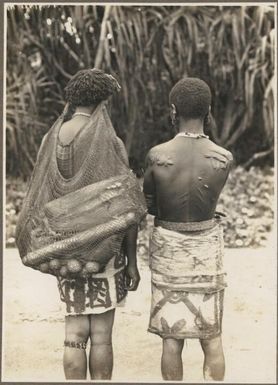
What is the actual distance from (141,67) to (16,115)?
142cm

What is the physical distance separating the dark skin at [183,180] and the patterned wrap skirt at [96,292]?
0.35 metres

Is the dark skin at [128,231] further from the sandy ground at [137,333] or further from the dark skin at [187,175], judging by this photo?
the sandy ground at [137,333]

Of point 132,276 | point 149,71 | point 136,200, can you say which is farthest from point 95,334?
point 149,71

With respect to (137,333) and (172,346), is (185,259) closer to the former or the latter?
(172,346)

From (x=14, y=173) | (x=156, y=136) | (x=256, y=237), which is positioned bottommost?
(x=256, y=237)

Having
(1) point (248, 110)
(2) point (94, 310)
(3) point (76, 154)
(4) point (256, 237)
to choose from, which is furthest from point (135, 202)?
(1) point (248, 110)

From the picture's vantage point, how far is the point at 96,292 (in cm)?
320

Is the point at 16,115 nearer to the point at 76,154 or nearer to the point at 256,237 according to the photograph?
the point at 256,237

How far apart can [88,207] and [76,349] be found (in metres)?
0.71

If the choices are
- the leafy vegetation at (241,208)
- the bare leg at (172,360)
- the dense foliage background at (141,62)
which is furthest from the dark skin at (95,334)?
the dense foliage background at (141,62)

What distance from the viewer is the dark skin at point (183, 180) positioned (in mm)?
3186

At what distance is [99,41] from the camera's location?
6.70 metres

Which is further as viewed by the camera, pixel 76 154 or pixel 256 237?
pixel 256 237

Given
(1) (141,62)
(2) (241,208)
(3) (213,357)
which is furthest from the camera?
(2) (241,208)
